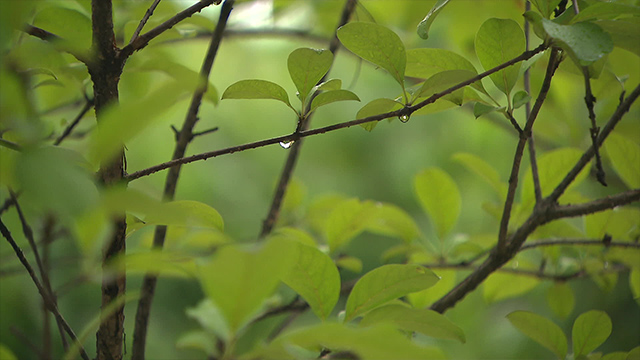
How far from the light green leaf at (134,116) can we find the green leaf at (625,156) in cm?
43

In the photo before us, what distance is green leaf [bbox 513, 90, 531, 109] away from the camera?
33cm

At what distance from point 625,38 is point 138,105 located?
0.97ft

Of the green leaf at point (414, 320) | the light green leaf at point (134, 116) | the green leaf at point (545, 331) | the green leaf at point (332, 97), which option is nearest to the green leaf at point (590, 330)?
the green leaf at point (545, 331)

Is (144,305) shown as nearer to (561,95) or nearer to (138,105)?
(138,105)

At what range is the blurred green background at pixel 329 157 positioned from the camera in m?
0.72

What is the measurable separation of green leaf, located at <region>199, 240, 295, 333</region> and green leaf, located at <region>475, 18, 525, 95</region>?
0.76 feet

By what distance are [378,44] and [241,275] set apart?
0.64ft

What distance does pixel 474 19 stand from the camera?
2.11 ft

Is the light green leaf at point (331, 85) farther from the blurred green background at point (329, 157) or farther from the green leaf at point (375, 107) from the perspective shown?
the blurred green background at point (329, 157)

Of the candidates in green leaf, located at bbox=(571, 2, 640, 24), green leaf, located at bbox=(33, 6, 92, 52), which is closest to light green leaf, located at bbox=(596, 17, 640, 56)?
green leaf, located at bbox=(571, 2, 640, 24)

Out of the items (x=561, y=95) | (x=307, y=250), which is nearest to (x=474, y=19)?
(x=561, y=95)

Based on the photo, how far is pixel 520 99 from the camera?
A: 334mm

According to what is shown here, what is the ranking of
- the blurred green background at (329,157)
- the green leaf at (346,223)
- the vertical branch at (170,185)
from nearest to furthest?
the vertical branch at (170,185) < the green leaf at (346,223) < the blurred green background at (329,157)

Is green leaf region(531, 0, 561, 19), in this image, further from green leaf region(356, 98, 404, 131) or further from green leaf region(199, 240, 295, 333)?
green leaf region(199, 240, 295, 333)
